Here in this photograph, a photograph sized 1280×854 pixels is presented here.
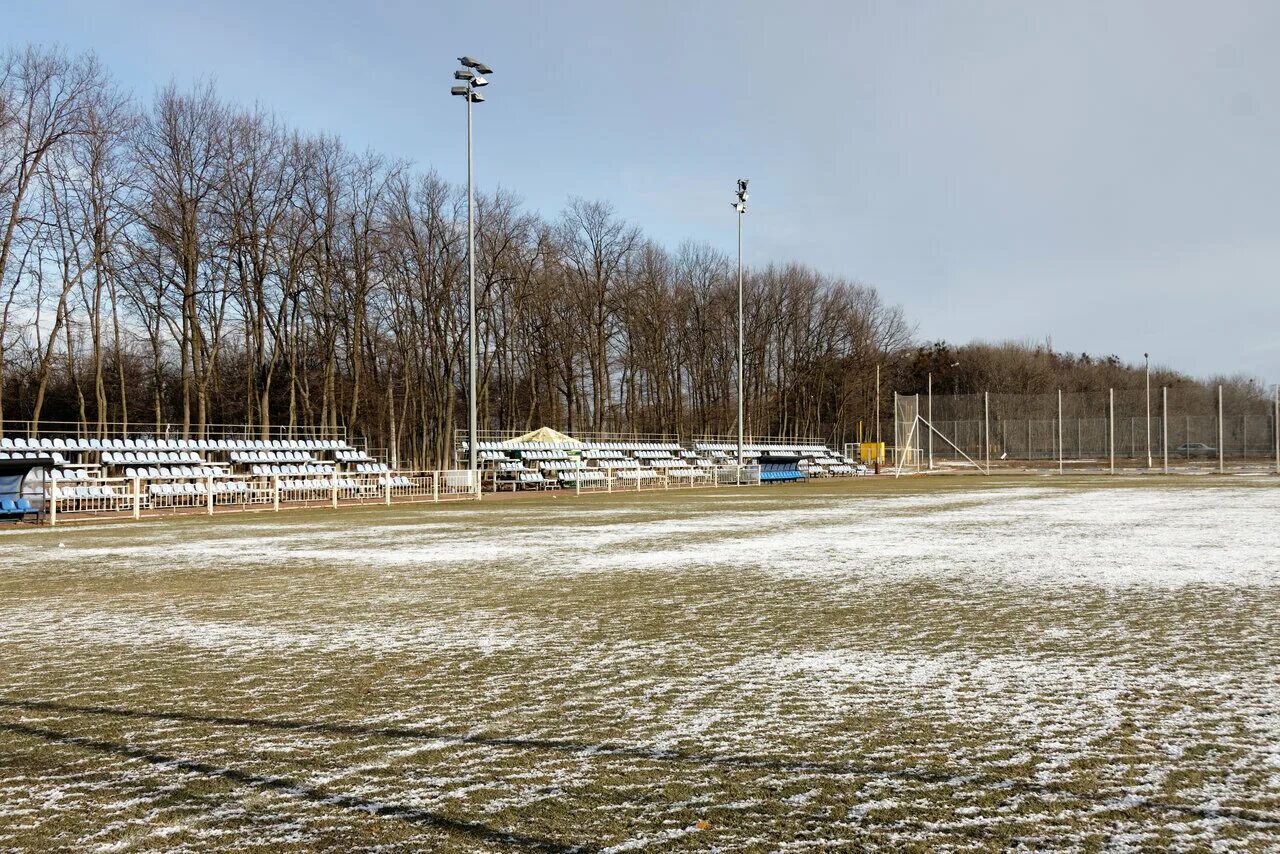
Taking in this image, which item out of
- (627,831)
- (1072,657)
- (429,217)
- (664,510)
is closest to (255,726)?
(627,831)

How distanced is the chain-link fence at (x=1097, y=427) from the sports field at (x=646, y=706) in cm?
4435

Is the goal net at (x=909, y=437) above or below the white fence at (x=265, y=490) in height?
above

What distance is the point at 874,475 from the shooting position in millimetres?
60156

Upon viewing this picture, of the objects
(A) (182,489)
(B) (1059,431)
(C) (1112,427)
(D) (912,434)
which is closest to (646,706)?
(A) (182,489)

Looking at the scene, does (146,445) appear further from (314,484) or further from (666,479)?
(666,479)

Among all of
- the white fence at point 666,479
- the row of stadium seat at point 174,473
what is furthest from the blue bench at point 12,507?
the white fence at point 666,479

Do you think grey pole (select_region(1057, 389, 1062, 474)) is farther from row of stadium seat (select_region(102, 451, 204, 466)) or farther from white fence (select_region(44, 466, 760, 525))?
row of stadium seat (select_region(102, 451, 204, 466))

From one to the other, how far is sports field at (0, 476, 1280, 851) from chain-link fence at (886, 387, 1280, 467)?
44347 millimetres

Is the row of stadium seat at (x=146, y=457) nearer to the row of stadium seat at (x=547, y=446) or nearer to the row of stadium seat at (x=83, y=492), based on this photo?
the row of stadium seat at (x=83, y=492)

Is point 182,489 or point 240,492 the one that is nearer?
point 182,489

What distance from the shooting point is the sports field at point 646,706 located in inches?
144

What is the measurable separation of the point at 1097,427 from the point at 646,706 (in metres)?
54.5

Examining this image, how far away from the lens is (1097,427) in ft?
178

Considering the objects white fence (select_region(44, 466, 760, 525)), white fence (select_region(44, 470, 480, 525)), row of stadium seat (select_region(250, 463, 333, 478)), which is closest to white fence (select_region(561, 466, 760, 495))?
white fence (select_region(44, 466, 760, 525))
